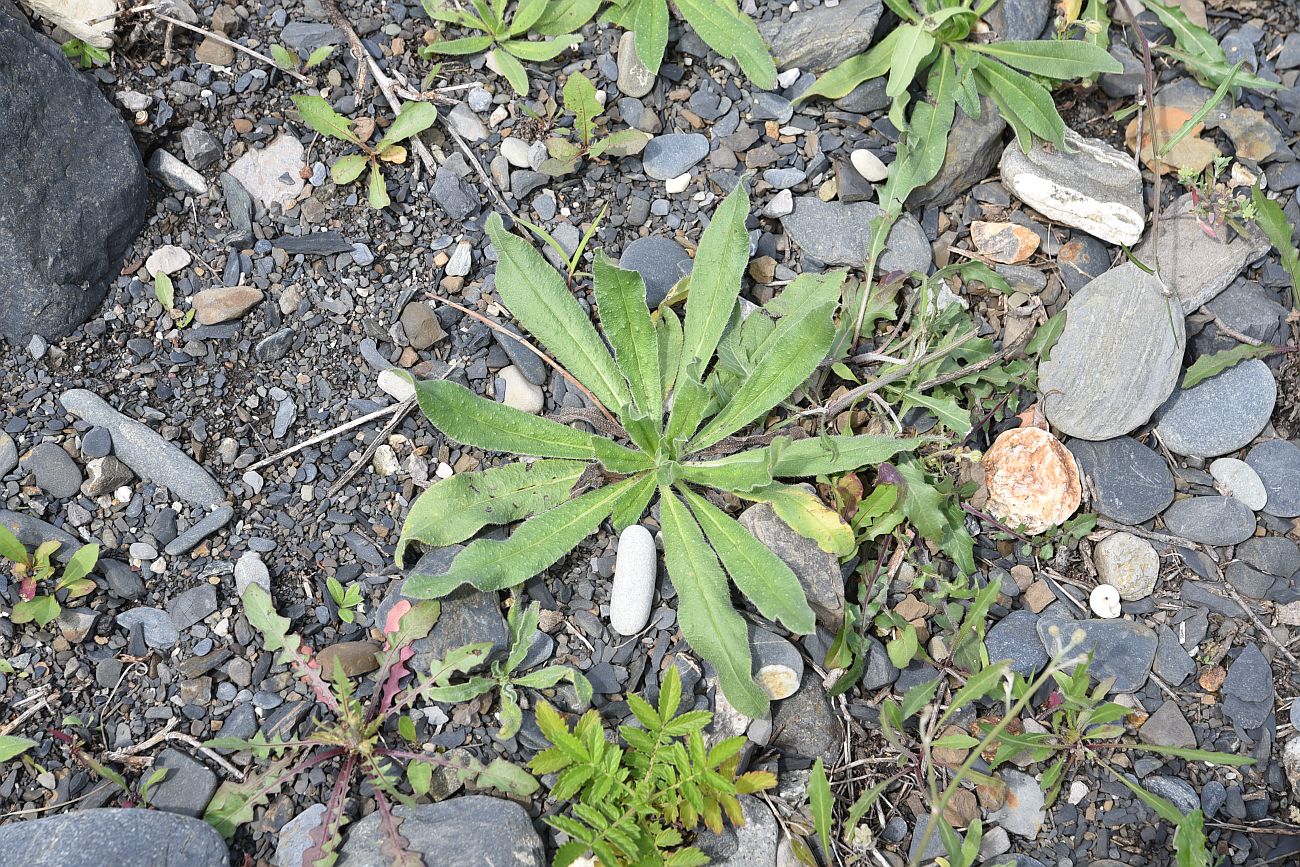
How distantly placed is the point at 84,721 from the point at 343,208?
5.78 ft

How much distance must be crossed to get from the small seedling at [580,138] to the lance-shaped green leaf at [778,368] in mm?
872

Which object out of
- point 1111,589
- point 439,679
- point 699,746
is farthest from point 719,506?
point 1111,589

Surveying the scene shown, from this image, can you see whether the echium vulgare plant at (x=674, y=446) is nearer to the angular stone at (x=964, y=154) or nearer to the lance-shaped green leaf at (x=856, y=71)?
the angular stone at (x=964, y=154)

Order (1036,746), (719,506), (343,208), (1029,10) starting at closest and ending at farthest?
(1036,746), (719,506), (343,208), (1029,10)

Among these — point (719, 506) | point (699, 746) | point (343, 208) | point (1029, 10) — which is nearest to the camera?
point (699, 746)

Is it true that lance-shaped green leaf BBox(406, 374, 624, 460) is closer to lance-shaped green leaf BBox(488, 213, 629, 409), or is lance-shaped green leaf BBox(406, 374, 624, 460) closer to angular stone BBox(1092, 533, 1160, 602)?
lance-shaped green leaf BBox(488, 213, 629, 409)

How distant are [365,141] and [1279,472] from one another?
3.25 metres

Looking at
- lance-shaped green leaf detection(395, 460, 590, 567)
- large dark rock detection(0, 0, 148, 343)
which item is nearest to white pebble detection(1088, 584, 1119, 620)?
lance-shaped green leaf detection(395, 460, 590, 567)

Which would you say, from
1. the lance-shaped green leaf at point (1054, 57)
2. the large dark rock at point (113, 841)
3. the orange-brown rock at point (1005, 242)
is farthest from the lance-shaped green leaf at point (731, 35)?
the large dark rock at point (113, 841)

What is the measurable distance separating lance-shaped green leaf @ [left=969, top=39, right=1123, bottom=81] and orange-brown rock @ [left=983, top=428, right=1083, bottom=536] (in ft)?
4.41

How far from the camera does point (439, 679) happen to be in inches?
108

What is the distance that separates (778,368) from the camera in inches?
119

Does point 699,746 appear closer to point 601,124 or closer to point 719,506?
point 719,506

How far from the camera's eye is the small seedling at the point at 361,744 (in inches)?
103
